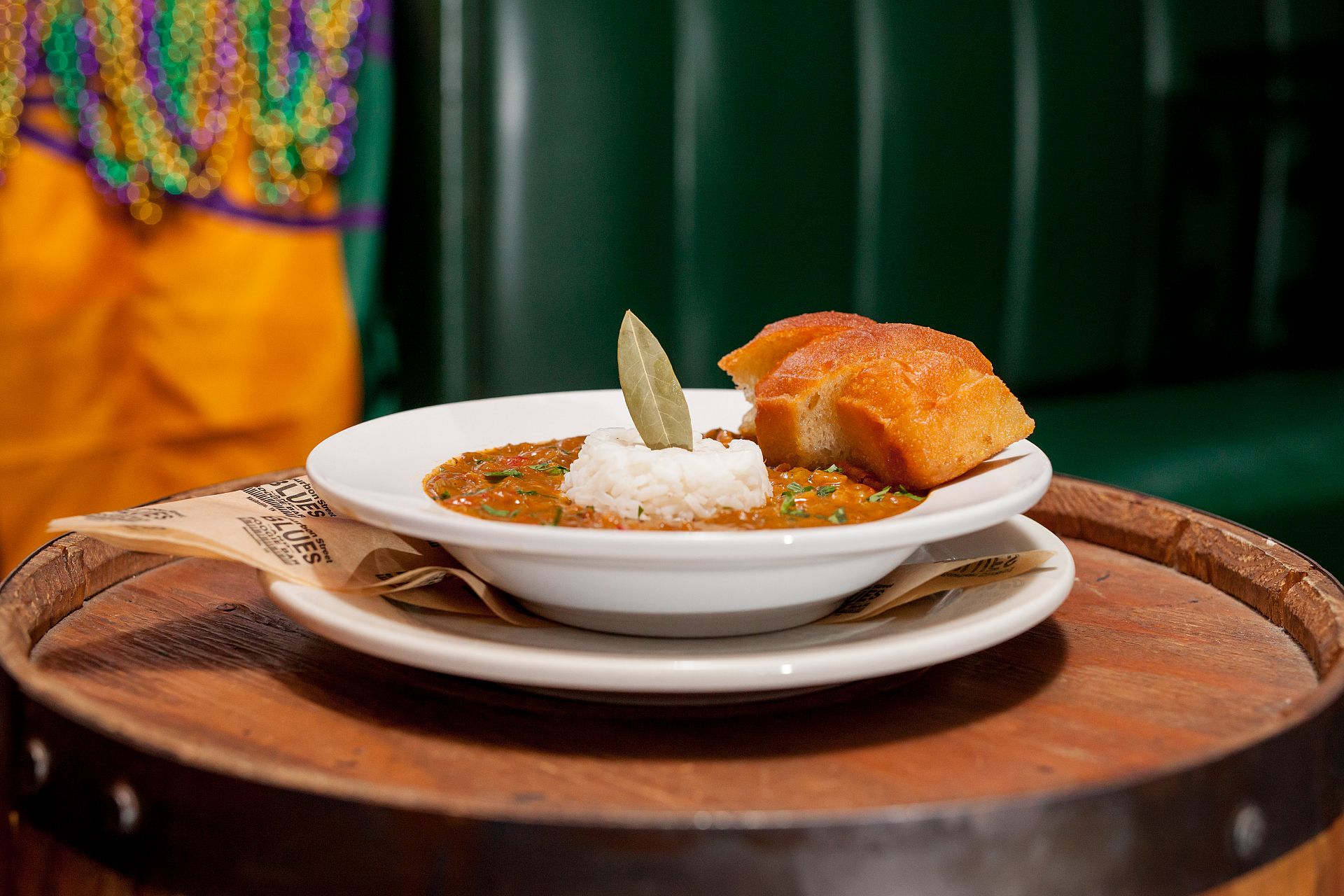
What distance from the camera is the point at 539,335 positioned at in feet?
8.47

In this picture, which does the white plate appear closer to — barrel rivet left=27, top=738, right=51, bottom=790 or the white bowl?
the white bowl

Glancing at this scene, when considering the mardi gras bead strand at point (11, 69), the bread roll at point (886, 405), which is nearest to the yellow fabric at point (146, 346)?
the mardi gras bead strand at point (11, 69)

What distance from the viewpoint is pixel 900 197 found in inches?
112

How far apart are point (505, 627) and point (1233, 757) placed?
1.64ft

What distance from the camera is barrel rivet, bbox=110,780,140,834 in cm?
71

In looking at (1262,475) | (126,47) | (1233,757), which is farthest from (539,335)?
(1233,757)

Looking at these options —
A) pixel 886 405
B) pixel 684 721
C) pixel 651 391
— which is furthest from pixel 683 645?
pixel 886 405

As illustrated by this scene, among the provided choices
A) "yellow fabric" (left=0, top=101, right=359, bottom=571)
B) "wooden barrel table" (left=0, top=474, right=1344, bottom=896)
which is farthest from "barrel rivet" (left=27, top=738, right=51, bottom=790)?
"yellow fabric" (left=0, top=101, right=359, bottom=571)

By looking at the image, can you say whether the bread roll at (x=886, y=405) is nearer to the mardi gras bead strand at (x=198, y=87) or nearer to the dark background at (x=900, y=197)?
the dark background at (x=900, y=197)

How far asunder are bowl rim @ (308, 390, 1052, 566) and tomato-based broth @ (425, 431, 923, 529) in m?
0.06

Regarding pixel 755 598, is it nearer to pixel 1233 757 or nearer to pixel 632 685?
pixel 632 685

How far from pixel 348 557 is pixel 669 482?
27 centimetres

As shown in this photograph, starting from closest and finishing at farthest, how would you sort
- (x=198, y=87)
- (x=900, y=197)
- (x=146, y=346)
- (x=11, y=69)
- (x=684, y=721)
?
(x=684, y=721), (x=11, y=69), (x=198, y=87), (x=146, y=346), (x=900, y=197)

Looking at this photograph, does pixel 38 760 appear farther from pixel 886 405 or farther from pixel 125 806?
pixel 886 405
